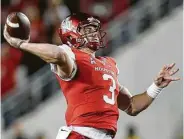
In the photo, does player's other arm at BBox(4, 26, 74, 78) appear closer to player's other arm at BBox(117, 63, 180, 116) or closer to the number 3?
the number 3

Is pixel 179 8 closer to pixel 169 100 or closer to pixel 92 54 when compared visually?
pixel 169 100

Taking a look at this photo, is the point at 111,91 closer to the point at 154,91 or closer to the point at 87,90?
the point at 87,90

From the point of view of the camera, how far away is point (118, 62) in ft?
37.3

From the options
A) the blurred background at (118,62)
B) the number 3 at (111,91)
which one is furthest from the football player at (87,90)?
the blurred background at (118,62)

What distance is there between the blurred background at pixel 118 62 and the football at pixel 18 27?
229 inches

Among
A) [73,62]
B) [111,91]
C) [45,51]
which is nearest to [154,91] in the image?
[111,91]

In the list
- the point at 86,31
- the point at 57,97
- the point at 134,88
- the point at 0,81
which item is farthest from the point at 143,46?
the point at 86,31

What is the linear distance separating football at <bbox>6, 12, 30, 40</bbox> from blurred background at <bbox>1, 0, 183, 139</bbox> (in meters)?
5.82

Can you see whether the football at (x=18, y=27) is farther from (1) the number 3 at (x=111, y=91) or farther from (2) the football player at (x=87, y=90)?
(1) the number 3 at (x=111, y=91)

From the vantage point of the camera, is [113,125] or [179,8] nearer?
[113,125]

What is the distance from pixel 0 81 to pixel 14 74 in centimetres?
24

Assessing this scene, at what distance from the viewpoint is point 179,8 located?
11.5m

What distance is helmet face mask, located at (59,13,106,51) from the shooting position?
5.48 metres

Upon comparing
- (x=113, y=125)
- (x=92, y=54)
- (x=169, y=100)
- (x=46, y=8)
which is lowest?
(x=169, y=100)
